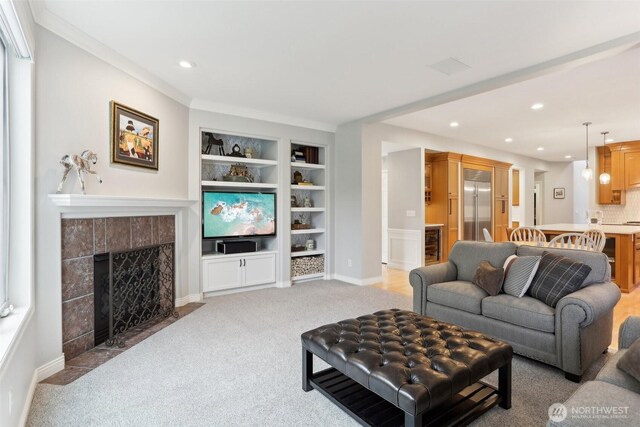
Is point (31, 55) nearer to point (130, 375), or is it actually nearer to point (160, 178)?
point (160, 178)

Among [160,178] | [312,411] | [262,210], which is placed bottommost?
[312,411]

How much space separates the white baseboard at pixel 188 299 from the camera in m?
4.16

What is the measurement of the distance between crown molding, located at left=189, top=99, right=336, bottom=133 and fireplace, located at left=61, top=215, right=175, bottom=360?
1.55 meters

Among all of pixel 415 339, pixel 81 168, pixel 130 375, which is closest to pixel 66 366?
pixel 130 375

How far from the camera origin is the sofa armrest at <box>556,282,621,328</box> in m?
2.24

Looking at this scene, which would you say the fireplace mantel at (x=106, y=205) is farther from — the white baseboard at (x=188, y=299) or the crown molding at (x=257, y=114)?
the crown molding at (x=257, y=114)

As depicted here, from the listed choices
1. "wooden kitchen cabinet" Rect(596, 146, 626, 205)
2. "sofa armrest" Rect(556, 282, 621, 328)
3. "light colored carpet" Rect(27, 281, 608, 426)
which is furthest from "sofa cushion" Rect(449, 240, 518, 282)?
"wooden kitchen cabinet" Rect(596, 146, 626, 205)

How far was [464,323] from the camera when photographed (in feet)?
9.83

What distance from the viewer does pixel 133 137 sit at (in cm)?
339

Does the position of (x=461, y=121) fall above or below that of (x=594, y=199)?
above

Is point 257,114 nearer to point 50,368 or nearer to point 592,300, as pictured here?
point 50,368

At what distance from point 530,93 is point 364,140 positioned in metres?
2.24

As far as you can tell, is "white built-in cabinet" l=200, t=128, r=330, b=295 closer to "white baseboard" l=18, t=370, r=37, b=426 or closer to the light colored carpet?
the light colored carpet

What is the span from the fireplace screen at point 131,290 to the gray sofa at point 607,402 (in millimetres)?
3201
